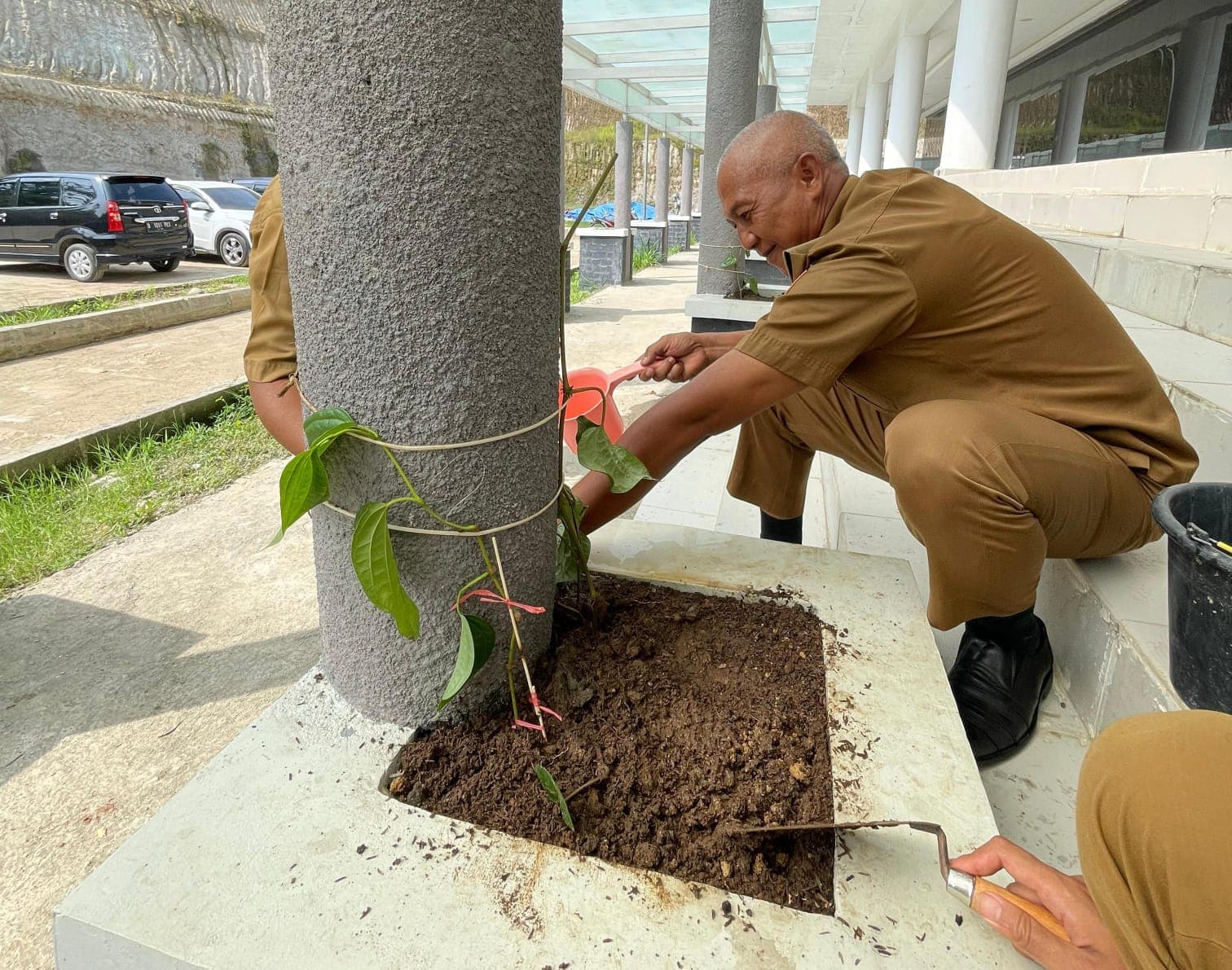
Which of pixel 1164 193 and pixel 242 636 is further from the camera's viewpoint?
pixel 1164 193

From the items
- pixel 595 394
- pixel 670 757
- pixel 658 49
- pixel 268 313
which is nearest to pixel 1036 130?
pixel 658 49

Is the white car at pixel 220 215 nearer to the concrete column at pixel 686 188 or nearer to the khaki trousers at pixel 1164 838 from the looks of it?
the concrete column at pixel 686 188

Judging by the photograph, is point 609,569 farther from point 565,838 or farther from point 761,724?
point 565,838

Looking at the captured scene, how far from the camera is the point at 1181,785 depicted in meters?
0.73

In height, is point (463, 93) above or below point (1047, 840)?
above

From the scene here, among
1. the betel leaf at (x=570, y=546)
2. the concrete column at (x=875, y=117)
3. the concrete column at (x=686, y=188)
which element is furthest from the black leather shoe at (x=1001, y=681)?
the concrete column at (x=686, y=188)

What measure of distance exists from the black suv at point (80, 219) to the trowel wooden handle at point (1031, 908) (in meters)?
12.9

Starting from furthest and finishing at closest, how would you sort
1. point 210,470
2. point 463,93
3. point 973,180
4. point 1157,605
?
point 973,180 → point 210,470 → point 1157,605 → point 463,93

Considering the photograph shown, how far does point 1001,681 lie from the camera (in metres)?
1.65

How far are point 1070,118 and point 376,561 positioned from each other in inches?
508

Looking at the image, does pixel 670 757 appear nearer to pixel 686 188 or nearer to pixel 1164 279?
pixel 1164 279

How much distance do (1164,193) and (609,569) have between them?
3285 millimetres

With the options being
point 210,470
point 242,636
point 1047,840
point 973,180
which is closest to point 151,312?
point 210,470

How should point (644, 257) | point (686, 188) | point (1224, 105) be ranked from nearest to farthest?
point (1224, 105), point (644, 257), point (686, 188)
